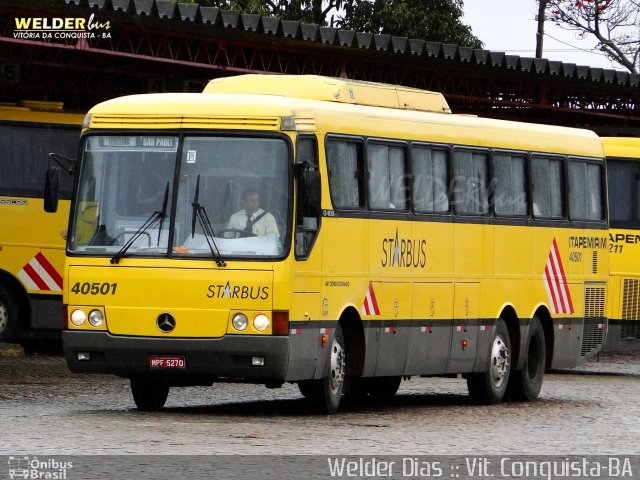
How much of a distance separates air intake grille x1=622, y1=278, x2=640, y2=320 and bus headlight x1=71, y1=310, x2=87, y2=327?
47.5 ft

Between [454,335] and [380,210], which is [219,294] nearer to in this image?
[380,210]

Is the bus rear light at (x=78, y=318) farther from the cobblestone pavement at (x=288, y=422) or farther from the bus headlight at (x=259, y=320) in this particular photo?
the bus headlight at (x=259, y=320)

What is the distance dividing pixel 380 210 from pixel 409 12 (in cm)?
4502

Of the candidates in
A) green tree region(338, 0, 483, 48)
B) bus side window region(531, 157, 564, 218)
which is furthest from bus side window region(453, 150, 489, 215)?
green tree region(338, 0, 483, 48)

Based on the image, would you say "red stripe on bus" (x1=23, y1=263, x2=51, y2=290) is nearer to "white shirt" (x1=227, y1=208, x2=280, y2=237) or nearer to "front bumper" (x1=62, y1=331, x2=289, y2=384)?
"front bumper" (x1=62, y1=331, x2=289, y2=384)

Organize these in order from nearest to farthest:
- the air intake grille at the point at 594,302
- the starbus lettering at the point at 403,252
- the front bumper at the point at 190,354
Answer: the front bumper at the point at 190,354, the starbus lettering at the point at 403,252, the air intake grille at the point at 594,302

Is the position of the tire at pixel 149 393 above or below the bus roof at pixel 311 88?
below

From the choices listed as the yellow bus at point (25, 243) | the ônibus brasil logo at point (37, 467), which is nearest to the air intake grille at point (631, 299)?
the yellow bus at point (25, 243)

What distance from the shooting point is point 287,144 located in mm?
16500

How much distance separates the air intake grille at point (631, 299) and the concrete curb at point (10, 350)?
30.8 ft

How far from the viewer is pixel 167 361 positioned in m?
16.1

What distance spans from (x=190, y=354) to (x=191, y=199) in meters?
1.39

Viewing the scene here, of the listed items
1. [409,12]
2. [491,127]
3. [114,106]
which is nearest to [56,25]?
[491,127]

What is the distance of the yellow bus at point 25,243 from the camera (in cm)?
2759
